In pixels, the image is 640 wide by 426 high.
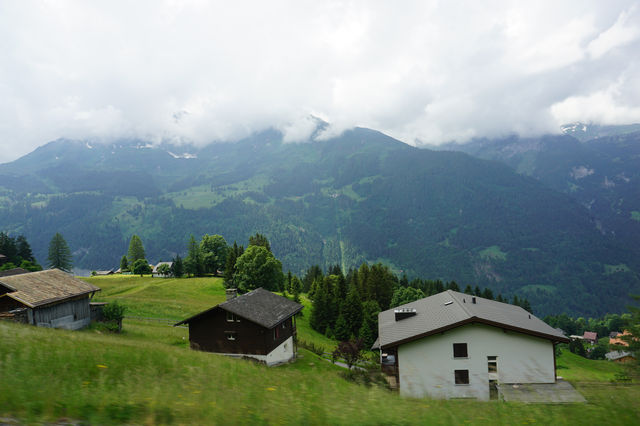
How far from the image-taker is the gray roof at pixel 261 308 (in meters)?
35.2

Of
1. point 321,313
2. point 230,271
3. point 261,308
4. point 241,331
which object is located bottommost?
point 321,313

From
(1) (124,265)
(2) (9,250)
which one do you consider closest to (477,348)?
(2) (9,250)

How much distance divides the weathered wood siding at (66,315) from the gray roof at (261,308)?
9692mm

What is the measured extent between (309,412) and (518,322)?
88.3 ft

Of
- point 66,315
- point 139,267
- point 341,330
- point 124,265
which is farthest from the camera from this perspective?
point 124,265

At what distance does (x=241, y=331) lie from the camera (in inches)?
1394

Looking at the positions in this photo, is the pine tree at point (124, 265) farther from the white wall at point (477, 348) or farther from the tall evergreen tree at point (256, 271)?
the white wall at point (477, 348)

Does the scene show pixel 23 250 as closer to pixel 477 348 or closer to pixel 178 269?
pixel 178 269

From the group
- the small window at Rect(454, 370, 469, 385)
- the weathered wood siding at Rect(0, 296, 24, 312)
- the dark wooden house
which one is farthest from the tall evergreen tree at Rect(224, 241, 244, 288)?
the small window at Rect(454, 370, 469, 385)

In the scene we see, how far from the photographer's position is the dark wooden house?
34.8 meters

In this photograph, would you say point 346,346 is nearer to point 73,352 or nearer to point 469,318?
point 469,318

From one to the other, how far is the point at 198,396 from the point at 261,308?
32199 mm

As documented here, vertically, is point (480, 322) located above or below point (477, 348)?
above

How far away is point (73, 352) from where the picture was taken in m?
8.49
